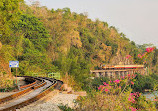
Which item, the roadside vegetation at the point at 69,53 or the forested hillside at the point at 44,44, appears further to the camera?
the forested hillside at the point at 44,44

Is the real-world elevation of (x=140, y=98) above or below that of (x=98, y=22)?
below

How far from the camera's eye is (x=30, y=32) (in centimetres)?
3588

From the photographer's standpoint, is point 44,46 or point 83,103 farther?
point 44,46

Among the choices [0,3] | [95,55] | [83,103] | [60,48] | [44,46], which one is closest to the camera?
[83,103]

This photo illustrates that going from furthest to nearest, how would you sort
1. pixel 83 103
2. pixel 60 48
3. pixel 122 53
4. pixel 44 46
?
1. pixel 122 53
2. pixel 60 48
3. pixel 44 46
4. pixel 83 103

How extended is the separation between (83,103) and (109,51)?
197 ft

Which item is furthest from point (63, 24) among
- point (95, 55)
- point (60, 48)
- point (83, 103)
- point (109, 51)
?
point (83, 103)

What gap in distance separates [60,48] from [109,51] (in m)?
27.5

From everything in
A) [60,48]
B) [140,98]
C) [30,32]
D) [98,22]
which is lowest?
[140,98]

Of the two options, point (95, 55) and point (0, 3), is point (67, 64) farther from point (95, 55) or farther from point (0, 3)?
point (95, 55)

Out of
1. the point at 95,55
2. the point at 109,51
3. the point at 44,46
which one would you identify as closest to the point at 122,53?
the point at 109,51

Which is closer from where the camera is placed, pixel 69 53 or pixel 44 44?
pixel 44 44

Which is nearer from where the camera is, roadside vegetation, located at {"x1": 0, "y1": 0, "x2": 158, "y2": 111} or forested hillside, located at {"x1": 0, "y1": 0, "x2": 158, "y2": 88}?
roadside vegetation, located at {"x1": 0, "y1": 0, "x2": 158, "y2": 111}

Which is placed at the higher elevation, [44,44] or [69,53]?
[44,44]
